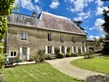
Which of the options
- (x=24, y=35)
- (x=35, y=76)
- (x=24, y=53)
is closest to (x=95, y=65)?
(x=35, y=76)

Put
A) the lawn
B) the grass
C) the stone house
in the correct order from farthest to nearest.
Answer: the stone house, the lawn, the grass

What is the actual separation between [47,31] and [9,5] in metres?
18.7

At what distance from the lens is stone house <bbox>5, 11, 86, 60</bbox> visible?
19422 millimetres

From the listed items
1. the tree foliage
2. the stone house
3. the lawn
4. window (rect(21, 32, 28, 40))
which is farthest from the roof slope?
the tree foliage

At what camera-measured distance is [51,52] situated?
2378cm

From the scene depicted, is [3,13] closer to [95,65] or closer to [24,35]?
[95,65]

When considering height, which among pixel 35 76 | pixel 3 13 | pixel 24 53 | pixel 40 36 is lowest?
pixel 35 76

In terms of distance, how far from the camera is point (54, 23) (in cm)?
2639

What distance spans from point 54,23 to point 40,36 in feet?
18.1

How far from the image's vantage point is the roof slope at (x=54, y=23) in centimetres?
2422

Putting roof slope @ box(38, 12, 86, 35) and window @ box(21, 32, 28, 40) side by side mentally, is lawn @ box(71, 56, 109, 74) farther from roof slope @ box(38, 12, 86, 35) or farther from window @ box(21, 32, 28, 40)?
roof slope @ box(38, 12, 86, 35)

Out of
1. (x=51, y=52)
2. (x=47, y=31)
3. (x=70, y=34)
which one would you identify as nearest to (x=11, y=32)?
(x=47, y=31)

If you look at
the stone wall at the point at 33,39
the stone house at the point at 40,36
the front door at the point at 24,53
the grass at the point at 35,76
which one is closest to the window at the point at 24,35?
the stone house at the point at 40,36

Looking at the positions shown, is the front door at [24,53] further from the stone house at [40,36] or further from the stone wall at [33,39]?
the stone wall at [33,39]
